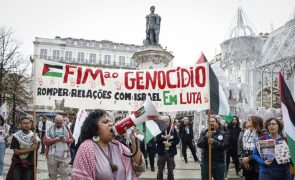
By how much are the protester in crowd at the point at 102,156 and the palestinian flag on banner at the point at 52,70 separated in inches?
109

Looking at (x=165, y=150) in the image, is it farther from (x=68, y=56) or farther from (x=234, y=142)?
(x=68, y=56)

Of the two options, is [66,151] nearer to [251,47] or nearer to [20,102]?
[251,47]

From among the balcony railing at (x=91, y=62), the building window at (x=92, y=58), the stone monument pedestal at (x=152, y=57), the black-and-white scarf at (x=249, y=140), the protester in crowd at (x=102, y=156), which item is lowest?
the black-and-white scarf at (x=249, y=140)

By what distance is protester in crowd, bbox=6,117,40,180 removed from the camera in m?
5.66

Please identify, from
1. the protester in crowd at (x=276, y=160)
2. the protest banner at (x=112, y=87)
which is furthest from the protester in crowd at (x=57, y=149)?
the protester in crowd at (x=276, y=160)

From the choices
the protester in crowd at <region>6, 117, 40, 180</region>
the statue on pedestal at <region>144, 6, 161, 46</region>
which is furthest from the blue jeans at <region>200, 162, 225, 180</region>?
the statue on pedestal at <region>144, 6, 161, 46</region>

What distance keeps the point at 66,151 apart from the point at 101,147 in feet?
14.0

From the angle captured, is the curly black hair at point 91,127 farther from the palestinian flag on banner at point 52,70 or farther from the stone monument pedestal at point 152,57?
the stone monument pedestal at point 152,57

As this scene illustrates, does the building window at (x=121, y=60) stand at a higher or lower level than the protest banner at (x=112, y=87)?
higher

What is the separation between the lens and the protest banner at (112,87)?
19.0ft

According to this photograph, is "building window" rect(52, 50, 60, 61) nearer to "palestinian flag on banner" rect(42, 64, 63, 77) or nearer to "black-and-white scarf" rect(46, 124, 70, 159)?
"black-and-white scarf" rect(46, 124, 70, 159)

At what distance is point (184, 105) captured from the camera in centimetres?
583

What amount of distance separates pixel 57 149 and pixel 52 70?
2.06 metres

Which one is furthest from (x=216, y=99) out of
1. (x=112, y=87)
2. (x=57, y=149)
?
(x=57, y=149)
